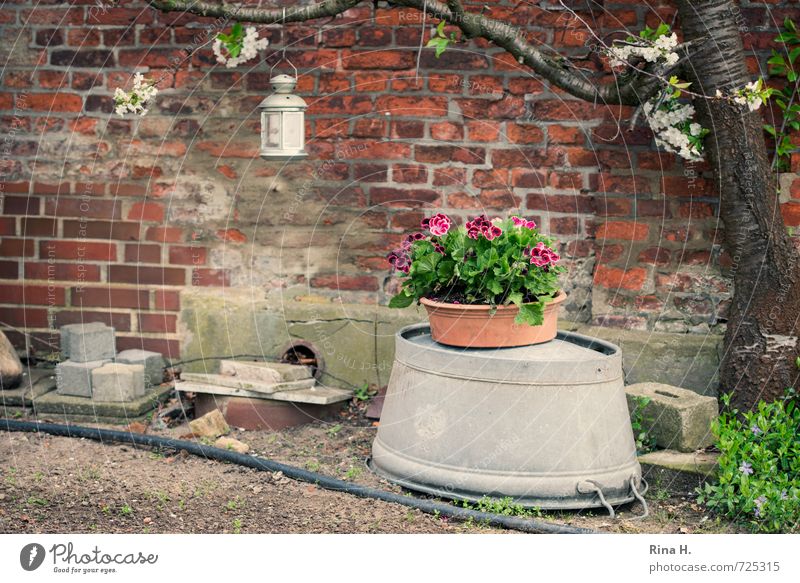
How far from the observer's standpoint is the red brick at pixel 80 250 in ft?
15.5

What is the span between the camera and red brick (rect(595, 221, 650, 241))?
13.7 feet

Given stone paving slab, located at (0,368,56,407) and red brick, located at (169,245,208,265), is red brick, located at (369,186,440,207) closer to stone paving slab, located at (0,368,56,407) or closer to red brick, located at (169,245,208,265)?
red brick, located at (169,245,208,265)

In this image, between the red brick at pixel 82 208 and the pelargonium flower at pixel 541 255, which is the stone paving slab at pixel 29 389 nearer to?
the red brick at pixel 82 208

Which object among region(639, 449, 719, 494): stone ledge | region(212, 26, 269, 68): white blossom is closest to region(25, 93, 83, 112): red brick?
region(212, 26, 269, 68): white blossom

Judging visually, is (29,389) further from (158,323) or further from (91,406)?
(158,323)

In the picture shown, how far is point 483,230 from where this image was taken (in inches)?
137

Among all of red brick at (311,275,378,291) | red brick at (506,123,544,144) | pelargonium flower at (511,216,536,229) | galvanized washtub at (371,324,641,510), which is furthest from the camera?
red brick at (311,275,378,291)

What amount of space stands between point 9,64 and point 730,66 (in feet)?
10.3

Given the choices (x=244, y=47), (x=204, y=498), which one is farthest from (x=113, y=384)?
(x=244, y=47)

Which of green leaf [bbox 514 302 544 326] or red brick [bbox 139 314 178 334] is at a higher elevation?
green leaf [bbox 514 302 544 326]

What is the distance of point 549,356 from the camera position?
3490 millimetres

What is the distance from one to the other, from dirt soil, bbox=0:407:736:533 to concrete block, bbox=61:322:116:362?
0.47m

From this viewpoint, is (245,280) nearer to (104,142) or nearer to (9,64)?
(104,142)

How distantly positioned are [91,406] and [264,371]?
738 millimetres
